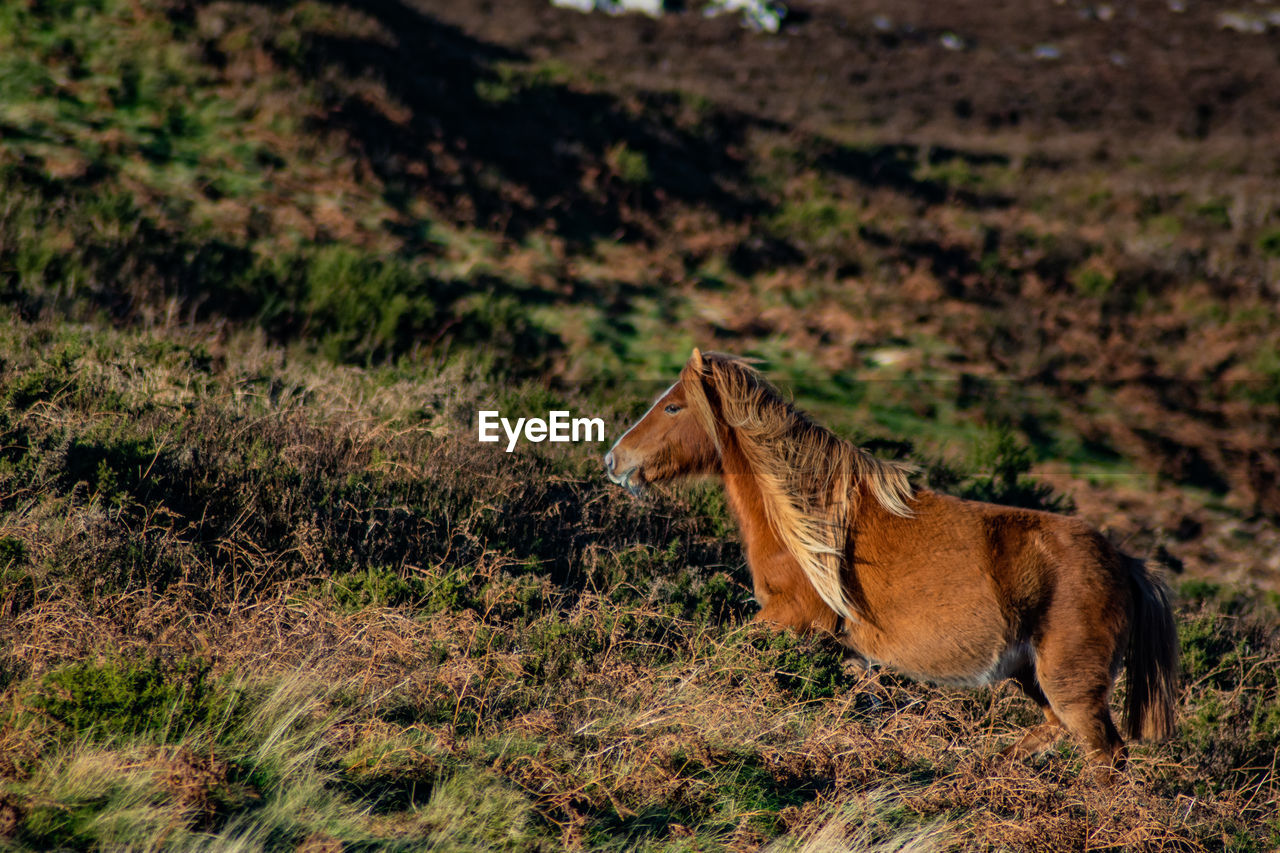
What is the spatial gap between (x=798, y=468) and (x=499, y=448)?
280 centimetres

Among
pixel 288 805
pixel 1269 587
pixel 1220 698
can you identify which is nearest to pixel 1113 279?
pixel 1269 587

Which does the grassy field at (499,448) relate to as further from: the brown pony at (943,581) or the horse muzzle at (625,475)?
the horse muzzle at (625,475)

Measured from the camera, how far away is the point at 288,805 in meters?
3.40

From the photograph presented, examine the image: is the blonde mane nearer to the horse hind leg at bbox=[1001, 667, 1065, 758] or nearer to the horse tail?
the horse hind leg at bbox=[1001, 667, 1065, 758]

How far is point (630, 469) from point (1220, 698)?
4.10 m

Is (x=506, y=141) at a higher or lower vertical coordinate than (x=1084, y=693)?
higher

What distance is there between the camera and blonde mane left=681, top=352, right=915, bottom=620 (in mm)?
5129

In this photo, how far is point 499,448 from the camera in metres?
7.36

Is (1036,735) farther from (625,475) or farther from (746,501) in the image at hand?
(625,475)

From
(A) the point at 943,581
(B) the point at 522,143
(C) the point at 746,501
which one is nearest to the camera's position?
(A) the point at 943,581

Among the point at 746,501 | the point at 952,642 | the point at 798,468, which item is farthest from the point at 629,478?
the point at 952,642

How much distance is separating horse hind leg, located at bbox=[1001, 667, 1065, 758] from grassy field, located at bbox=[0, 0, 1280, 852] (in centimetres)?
16

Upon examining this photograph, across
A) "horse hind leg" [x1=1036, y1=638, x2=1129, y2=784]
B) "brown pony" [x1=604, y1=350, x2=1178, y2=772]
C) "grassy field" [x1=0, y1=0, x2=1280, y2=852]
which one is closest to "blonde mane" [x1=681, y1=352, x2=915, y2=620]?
"brown pony" [x1=604, y1=350, x2=1178, y2=772]

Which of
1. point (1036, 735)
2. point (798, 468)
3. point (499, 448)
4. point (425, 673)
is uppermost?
point (798, 468)
